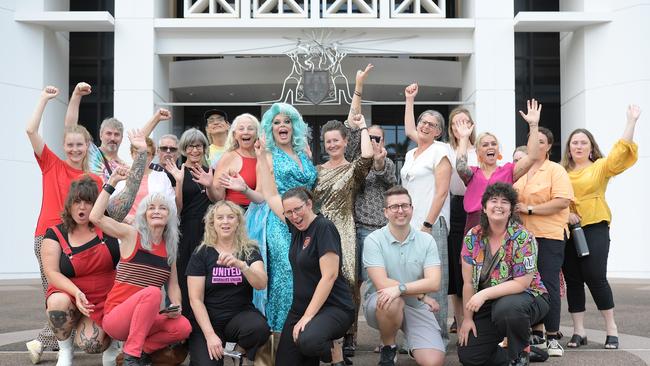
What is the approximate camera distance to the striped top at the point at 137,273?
490cm

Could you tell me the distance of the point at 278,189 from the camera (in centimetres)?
538

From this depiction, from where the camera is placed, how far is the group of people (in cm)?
485

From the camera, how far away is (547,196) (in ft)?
18.5

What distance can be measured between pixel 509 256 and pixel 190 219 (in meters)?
2.51

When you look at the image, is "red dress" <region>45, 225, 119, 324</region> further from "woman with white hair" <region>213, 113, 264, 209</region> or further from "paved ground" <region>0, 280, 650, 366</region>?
"woman with white hair" <region>213, 113, 264, 209</region>

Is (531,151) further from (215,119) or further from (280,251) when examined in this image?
(215,119)

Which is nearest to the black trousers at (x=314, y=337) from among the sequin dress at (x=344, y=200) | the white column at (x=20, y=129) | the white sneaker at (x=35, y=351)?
the sequin dress at (x=344, y=200)

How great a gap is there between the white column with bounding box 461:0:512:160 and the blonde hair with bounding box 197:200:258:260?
943cm

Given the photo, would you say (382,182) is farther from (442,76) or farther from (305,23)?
(442,76)

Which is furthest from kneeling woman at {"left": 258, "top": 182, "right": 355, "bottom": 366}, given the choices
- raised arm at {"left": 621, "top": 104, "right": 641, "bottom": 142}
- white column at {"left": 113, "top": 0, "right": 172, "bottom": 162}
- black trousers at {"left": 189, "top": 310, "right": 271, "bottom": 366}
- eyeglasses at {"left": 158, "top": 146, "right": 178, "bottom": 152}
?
white column at {"left": 113, "top": 0, "right": 172, "bottom": 162}

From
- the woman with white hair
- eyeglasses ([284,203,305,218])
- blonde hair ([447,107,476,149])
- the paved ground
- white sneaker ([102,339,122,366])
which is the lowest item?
the paved ground

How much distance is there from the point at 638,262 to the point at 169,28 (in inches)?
389

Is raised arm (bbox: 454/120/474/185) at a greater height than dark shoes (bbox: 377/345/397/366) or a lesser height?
greater

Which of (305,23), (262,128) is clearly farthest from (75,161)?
(305,23)
